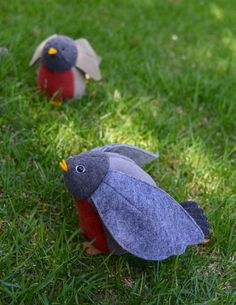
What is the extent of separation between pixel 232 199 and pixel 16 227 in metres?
0.79

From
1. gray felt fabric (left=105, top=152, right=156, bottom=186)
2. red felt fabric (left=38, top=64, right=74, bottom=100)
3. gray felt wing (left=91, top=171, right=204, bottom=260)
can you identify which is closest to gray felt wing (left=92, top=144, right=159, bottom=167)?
gray felt fabric (left=105, top=152, right=156, bottom=186)

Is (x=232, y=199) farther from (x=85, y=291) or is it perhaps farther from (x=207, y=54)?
(x=207, y=54)

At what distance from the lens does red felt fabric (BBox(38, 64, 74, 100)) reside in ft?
6.51

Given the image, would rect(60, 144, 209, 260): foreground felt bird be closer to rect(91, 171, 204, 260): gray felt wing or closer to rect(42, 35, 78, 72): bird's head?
rect(91, 171, 204, 260): gray felt wing

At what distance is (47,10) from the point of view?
2787 mm

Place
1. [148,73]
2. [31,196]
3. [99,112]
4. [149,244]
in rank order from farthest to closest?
[148,73] → [99,112] → [31,196] → [149,244]

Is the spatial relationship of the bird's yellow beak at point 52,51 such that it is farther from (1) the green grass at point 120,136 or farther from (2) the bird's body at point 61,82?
(1) the green grass at point 120,136

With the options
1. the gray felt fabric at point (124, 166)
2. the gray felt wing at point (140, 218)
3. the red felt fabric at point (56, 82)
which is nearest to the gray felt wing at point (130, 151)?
the gray felt fabric at point (124, 166)

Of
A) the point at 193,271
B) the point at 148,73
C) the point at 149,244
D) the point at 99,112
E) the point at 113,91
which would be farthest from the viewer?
the point at 148,73

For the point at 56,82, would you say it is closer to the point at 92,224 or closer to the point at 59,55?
the point at 59,55

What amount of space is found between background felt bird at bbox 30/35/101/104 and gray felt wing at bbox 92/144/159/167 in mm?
570

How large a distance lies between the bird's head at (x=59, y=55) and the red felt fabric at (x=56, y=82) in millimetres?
26

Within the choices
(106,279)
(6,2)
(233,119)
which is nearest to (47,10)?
(6,2)

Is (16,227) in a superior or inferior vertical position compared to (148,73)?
inferior
